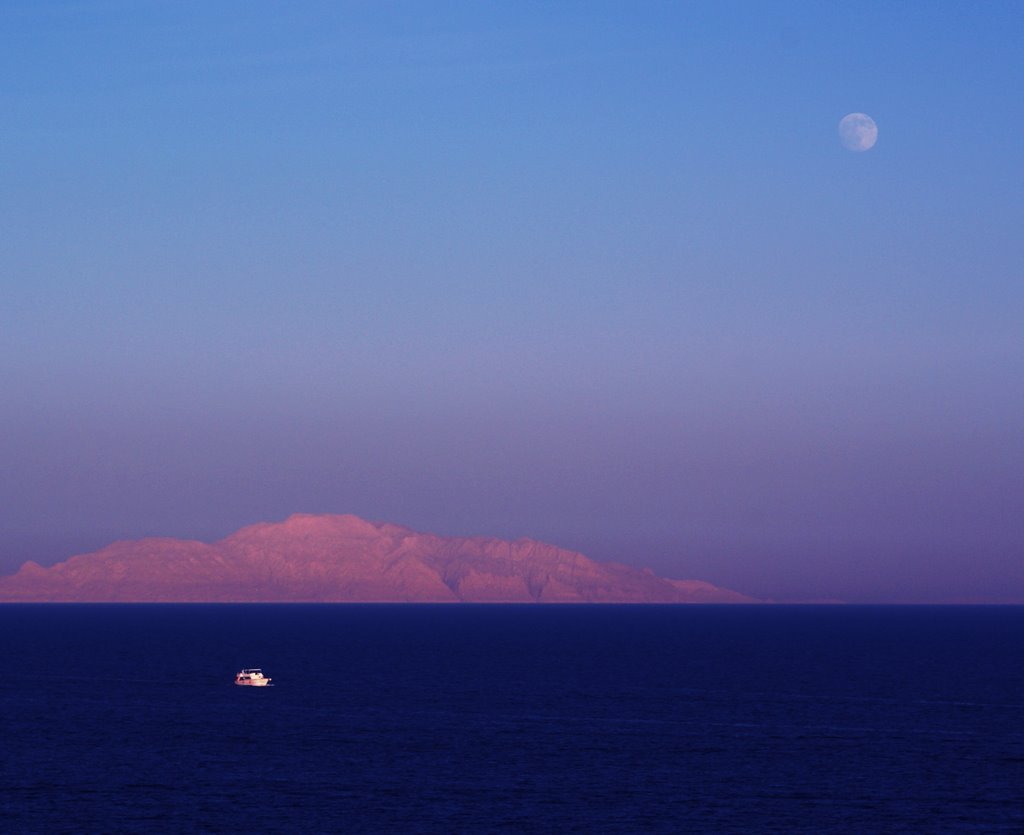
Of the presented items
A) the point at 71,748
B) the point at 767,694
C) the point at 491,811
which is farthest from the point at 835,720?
the point at 71,748

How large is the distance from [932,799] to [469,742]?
4473 cm

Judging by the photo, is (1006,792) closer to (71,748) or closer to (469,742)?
(469,742)

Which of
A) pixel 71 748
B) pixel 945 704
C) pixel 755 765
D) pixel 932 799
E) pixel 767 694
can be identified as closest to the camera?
pixel 932 799

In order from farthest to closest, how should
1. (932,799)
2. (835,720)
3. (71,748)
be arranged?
(835,720)
(71,748)
(932,799)

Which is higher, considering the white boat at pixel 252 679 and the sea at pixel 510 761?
the white boat at pixel 252 679

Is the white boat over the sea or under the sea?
over

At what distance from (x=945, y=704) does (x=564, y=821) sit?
281ft

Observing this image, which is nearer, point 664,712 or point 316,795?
point 316,795

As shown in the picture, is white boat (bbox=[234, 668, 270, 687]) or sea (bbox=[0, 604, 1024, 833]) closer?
sea (bbox=[0, 604, 1024, 833])

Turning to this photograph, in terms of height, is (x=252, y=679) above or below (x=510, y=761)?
above

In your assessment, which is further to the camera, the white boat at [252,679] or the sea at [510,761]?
the white boat at [252,679]

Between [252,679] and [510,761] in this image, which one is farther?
[252,679]

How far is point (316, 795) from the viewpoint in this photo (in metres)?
107

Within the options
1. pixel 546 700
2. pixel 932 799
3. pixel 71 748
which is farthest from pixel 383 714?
pixel 932 799
